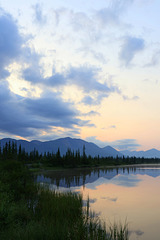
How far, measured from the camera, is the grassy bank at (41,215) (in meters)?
10.2

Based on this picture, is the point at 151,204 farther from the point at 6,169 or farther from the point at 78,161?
the point at 78,161

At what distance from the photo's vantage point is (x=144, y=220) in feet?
59.5

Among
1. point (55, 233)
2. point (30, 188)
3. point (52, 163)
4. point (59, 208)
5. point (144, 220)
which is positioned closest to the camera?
point (55, 233)

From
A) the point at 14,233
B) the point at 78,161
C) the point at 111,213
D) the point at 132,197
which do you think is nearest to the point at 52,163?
the point at 78,161

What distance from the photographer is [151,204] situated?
24.7m

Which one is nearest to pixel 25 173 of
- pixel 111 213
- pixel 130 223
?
pixel 111 213

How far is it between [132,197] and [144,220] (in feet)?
37.5

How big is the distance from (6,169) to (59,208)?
11819 millimetres

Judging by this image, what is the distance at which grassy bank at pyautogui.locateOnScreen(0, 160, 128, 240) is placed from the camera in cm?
1023

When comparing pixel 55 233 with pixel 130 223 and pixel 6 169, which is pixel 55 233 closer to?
pixel 130 223

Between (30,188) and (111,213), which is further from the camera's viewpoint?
(30,188)

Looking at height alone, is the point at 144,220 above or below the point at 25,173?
below

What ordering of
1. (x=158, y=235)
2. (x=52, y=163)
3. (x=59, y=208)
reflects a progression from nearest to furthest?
(x=158, y=235)
(x=59, y=208)
(x=52, y=163)

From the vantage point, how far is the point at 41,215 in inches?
621
